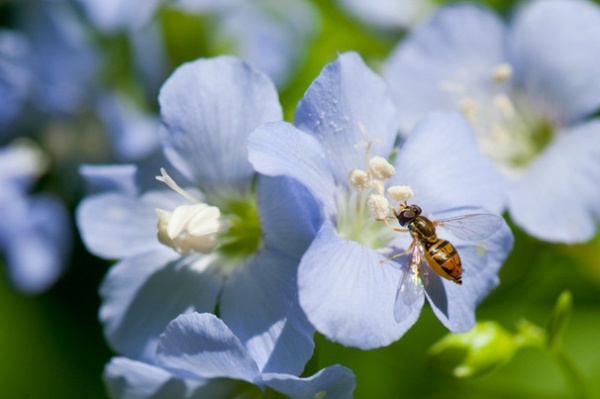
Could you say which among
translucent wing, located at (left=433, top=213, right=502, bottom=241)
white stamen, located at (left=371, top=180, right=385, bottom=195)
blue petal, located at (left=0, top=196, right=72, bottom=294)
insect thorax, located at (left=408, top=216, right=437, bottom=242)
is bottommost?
blue petal, located at (left=0, top=196, right=72, bottom=294)

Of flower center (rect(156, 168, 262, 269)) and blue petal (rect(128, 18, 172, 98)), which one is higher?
flower center (rect(156, 168, 262, 269))

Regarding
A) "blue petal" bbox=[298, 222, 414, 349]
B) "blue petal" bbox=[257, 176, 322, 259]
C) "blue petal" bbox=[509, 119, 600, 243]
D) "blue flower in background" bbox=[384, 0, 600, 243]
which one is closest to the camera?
"blue petal" bbox=[298, 222, 414, 349]

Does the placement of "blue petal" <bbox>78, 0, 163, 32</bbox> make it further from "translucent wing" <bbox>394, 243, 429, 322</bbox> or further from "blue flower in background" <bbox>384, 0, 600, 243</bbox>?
"translucent wing" <bbox>394, 243, 429, 322</bbox>

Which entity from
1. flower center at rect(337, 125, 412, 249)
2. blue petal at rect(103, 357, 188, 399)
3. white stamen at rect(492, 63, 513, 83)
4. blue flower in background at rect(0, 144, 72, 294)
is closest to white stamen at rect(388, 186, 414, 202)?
flower center at rect(337, 125, 412, 249)

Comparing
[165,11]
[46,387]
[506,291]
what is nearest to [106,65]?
[165,11]

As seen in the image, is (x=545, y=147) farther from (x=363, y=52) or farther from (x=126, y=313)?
(x=126, y=313)

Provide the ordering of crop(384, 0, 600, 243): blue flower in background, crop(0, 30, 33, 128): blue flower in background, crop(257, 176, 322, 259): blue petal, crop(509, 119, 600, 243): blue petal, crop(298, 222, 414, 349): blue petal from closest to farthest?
crop(298, 222, 414, 349): blue petal → crop(257, 176, 322, 259): blue petal → crop(509, 119, 600, 243): blue petal → crop(384, 0, 600, 243): blue flower in background → crop(0, 30, 33, 128): blue flower in background

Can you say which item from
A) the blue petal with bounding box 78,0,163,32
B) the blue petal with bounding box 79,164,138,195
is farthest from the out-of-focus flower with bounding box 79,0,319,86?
the blue petal with bounding box 79,164,138,195

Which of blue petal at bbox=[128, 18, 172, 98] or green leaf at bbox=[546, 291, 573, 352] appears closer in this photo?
green leaf at bbox=[546, 291, 573, 352]
